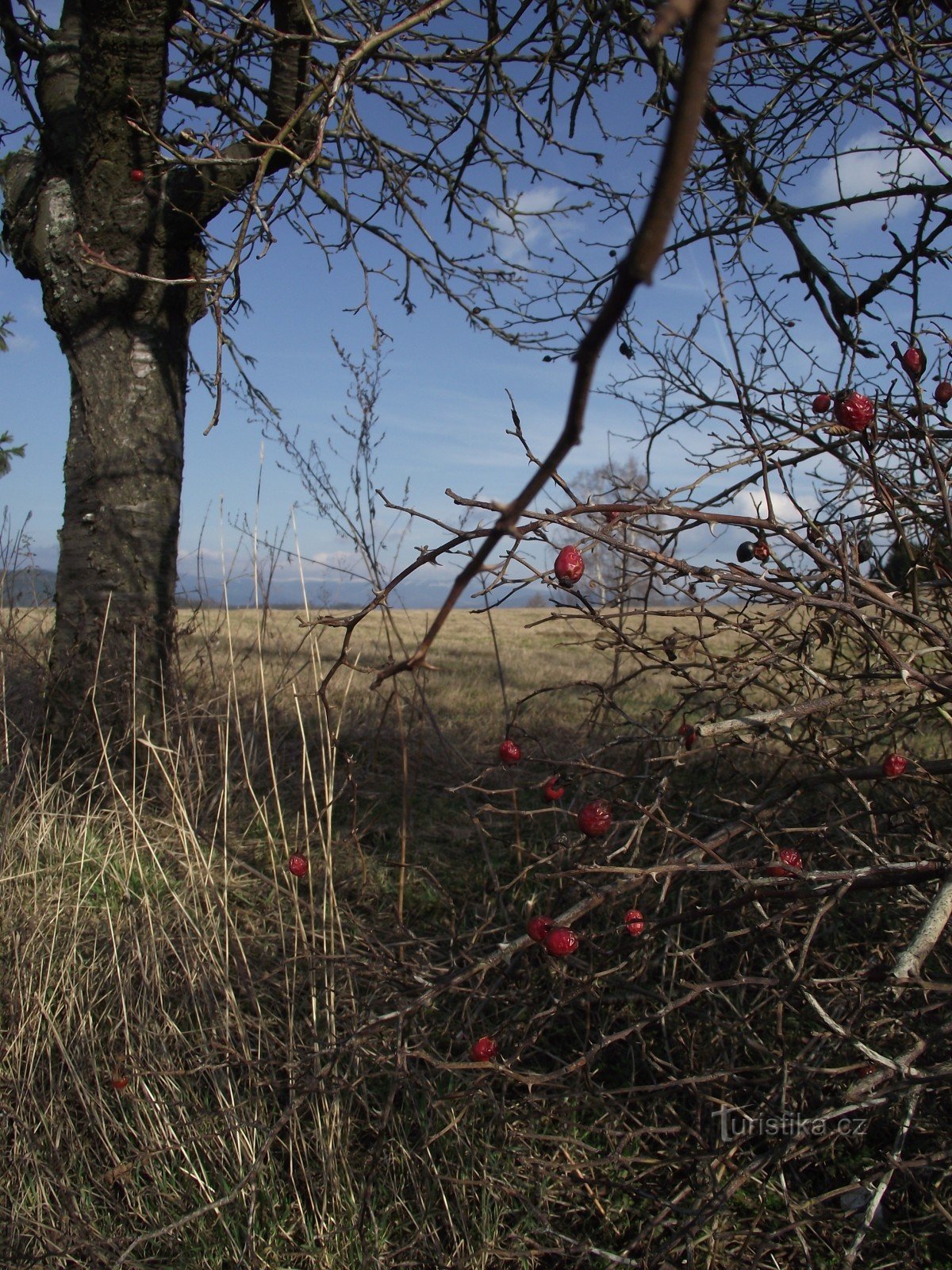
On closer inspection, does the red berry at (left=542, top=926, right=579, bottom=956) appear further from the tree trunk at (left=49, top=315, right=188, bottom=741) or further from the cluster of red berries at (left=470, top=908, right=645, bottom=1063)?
the tree trunk at (left=49, top=315, right=188, bottom=741)

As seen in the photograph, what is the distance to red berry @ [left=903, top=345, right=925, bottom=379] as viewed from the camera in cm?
178

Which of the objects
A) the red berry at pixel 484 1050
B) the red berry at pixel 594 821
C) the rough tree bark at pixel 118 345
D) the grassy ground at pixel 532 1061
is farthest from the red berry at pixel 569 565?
the rough tree bark at pixel 118 345

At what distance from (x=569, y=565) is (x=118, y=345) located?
3.24m

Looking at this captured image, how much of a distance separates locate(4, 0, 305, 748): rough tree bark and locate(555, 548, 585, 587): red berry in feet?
9.09

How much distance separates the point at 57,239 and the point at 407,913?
10.6ft

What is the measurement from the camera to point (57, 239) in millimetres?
3775

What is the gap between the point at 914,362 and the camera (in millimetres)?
1823

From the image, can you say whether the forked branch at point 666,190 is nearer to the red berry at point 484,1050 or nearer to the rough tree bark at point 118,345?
the red berry at point 484,1050

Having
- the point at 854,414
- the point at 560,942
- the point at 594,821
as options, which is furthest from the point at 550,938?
the point at 854,414

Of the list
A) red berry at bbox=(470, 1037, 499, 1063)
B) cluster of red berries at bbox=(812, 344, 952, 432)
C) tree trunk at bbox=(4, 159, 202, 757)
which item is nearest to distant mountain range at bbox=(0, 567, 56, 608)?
tree trunk at bbox=(4, 159, 202, 757)

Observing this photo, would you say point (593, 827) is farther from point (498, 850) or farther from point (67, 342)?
point (67, 342)

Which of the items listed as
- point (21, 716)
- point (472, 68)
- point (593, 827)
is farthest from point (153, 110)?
point (593, 827)

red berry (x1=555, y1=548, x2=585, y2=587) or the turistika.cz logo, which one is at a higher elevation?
red berry (x1=555, y1=548, x2=585, y2=587)

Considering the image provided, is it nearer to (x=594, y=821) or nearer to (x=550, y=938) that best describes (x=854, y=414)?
(x=594, y=821)
